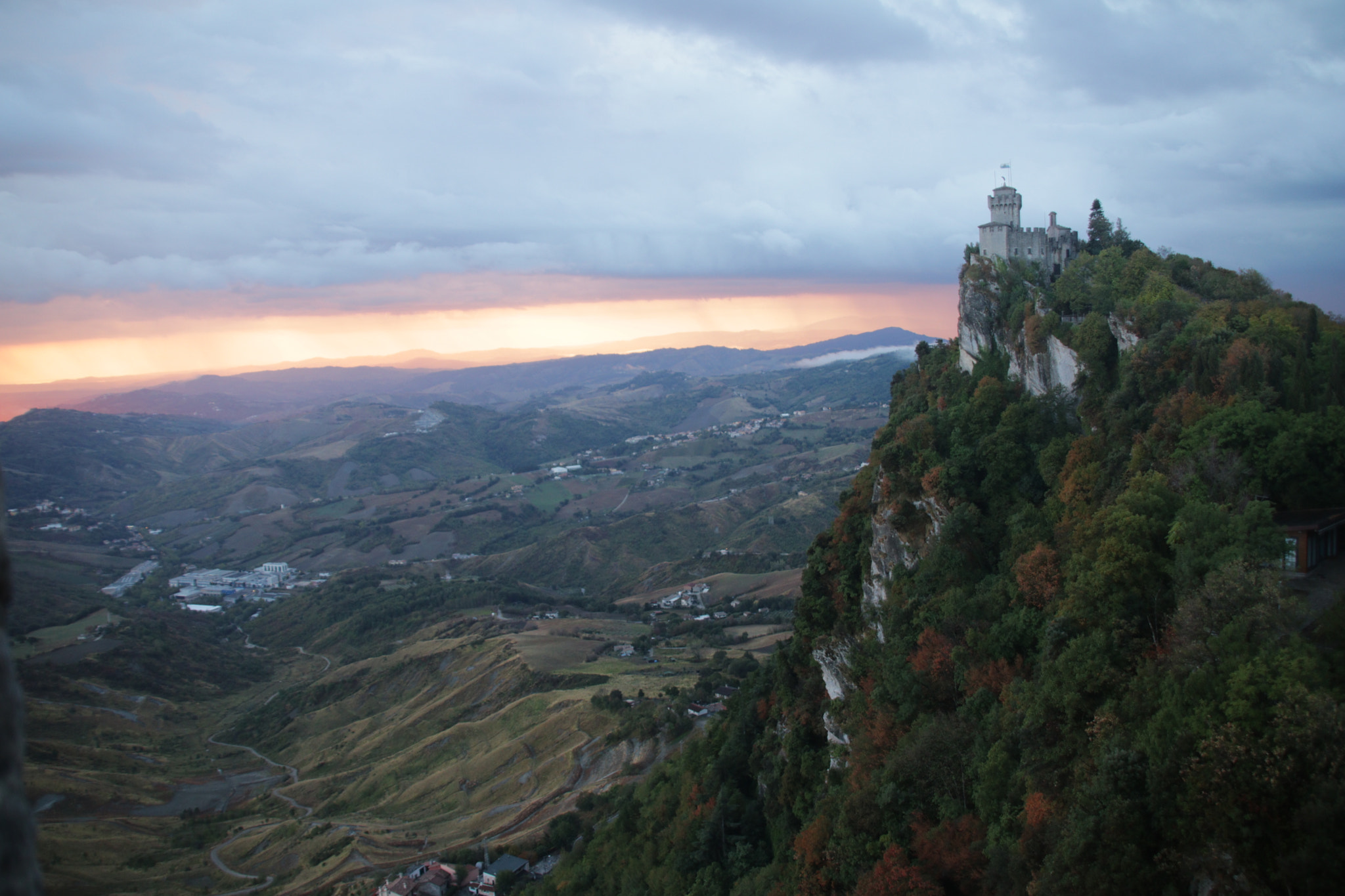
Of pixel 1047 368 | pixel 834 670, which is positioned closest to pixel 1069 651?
pixel 834 670

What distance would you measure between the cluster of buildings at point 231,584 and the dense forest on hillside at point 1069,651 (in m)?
143

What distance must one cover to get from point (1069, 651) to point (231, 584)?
7504 inches

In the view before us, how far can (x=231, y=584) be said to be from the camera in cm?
17662

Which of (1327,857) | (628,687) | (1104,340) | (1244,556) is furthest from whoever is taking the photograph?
(628,687)

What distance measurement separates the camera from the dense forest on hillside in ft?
54.7

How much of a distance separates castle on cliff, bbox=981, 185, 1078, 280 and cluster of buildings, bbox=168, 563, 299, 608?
15934cm

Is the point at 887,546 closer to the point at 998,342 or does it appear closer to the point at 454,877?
the point at 998,342

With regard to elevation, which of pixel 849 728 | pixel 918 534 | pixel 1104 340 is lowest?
pixel 849 728

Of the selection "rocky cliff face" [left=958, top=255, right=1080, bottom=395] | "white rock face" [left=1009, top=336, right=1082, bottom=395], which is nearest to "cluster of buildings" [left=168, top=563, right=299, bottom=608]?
"rocky cliff face" [left=958, top=255, right=1080, bottom=395]

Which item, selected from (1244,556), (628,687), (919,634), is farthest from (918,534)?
(628,687)

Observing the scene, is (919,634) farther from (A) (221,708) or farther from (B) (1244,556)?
(A) (221,708)

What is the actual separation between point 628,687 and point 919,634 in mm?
51970

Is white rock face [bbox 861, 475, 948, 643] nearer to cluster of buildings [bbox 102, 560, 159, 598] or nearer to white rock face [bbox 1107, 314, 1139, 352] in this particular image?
white rock face [bbox 1107, 314, 1139, 352]

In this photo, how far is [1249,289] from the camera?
38.3 m
